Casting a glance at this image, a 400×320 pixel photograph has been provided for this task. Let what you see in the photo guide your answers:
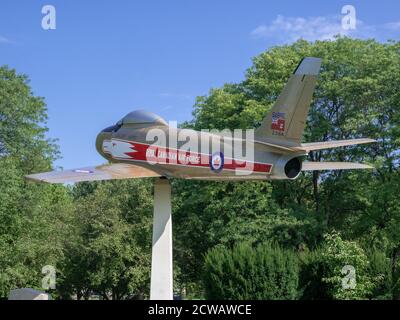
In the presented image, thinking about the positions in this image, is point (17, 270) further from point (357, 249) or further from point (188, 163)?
point (188, 163)

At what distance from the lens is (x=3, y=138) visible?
36906 millimetres

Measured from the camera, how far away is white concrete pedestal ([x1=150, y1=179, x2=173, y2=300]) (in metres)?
16.2

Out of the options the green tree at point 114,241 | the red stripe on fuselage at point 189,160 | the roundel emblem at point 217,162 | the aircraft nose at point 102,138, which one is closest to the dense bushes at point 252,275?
the aircraft nose at point 102,138

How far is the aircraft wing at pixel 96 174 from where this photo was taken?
14.8 m

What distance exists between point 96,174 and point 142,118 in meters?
2.48

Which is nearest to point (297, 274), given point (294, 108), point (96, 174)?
point (294, 108)

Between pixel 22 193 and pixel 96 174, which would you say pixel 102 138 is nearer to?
pixel 96 174

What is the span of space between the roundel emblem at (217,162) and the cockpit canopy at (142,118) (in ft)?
6.84

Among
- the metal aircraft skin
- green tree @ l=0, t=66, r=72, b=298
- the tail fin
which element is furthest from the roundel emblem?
green tree @ l=0, t=66, r=72, b=298

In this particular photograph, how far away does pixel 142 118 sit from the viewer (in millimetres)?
16969

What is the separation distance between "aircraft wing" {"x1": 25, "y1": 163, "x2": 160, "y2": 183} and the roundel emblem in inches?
68.3

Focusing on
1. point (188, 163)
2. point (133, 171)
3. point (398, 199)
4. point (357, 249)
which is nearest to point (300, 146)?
point (188, 163)

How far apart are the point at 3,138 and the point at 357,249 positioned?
75.7 feet

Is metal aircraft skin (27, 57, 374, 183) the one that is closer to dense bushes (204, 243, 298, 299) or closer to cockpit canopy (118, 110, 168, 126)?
cockpit canopy (118, 110, 168, 126)
